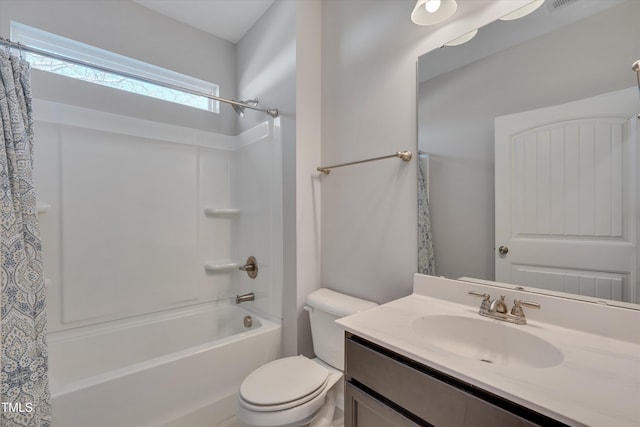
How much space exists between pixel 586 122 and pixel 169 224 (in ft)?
8.00

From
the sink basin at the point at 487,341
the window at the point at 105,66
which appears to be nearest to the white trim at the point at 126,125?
the window at the point at 105,66

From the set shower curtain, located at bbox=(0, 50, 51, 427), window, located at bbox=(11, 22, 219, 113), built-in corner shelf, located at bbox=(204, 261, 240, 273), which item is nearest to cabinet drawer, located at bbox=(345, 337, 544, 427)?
shower curtain, located at bbox=(0, 50, 51, 427)

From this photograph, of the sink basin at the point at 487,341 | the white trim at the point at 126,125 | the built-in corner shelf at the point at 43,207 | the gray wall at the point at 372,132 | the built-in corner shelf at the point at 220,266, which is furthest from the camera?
the built-in corner shelf at the point at 220,266

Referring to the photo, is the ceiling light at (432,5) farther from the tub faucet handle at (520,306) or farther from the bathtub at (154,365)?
the bathtub at (154,365)

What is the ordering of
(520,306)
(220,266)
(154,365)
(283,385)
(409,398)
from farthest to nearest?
(220,266) → (154,365) → (283,385) → (520,306) → (409,398)

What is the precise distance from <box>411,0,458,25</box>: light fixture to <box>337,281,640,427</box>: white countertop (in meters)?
1.25

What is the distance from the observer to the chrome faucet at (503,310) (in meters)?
0.96

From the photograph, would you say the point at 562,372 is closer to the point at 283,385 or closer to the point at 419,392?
the point at 419,392

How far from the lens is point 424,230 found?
1336 mm

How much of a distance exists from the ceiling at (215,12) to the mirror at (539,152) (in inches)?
59.1

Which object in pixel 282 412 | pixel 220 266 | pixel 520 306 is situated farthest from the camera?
pixel 220 266

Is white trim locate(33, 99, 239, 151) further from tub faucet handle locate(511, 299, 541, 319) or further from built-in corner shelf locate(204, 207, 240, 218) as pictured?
tub faucet handle locate(511, 299, 541, 319)

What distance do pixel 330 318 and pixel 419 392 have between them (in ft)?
2.64

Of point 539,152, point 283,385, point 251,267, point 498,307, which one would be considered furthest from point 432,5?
point 251,267
